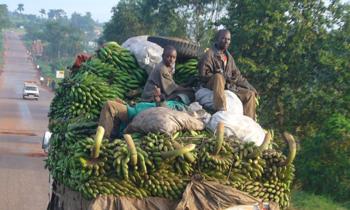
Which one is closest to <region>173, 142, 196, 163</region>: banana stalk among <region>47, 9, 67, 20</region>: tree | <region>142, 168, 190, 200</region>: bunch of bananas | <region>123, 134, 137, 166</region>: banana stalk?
<region>142, 168, 190, 200</region>: bunch of bananas

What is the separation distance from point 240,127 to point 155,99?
1073 mm

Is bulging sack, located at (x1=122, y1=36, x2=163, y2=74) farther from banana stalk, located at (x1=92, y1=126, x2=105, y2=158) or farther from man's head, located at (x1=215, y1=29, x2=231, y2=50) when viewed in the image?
banana stalk, located at (x1=92, y1=126, x2=105, y2=158)

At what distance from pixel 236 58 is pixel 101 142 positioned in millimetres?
10109

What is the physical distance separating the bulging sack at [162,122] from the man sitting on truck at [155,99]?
22cm

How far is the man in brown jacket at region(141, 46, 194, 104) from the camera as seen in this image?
5520 millimetres

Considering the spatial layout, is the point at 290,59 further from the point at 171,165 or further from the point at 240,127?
the point at 171,165

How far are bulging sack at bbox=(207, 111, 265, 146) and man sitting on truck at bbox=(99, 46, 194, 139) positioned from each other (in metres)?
0.53

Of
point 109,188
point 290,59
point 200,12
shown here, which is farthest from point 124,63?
point 200,12

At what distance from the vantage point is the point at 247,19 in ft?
46.7

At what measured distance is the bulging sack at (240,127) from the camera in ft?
14.9

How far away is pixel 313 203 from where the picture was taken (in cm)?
1041

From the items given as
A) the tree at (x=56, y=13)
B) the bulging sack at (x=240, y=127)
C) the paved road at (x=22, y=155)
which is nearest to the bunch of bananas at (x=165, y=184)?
the bulging sack at (x=240, y=127)

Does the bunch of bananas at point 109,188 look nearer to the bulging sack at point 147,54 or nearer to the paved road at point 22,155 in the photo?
the bulging sack at point 147,54

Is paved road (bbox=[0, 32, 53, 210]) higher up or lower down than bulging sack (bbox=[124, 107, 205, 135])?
lower down
